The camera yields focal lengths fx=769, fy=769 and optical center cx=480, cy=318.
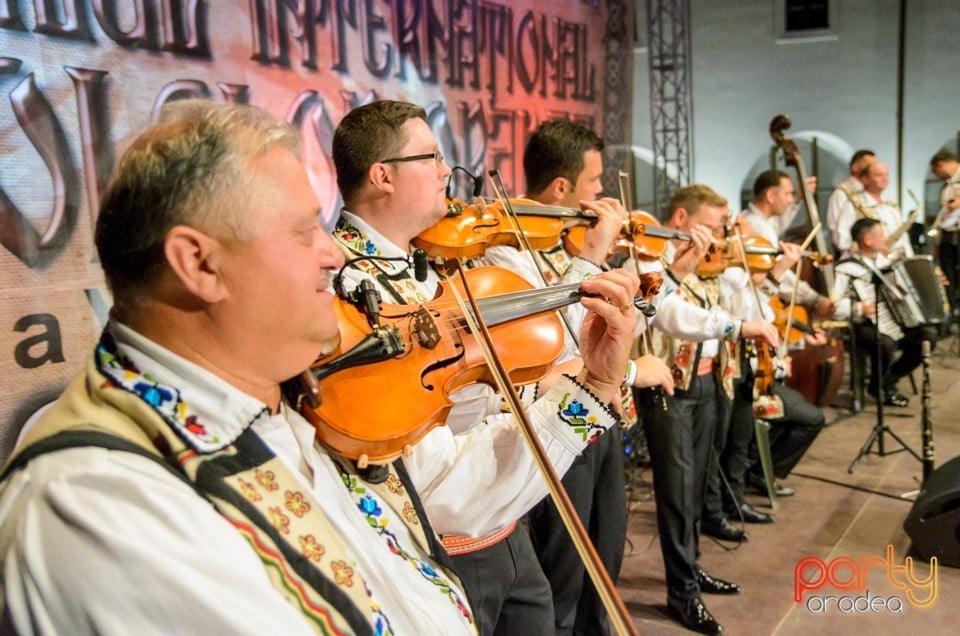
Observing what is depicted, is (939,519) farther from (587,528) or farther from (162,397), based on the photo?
(162,397)

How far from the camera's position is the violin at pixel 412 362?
3.72 ft

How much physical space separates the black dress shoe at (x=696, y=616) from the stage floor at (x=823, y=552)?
0.16 feet

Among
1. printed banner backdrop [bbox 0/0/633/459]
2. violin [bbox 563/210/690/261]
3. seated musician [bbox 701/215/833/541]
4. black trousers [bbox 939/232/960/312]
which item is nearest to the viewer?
printed banner backdrop [bbox 0/0/633/459]

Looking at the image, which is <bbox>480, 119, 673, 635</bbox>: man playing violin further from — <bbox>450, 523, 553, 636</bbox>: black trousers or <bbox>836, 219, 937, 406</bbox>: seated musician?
<bbox>836, 219, 937, 406</bbox>: seated musician

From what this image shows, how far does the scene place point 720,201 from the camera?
11.4ft

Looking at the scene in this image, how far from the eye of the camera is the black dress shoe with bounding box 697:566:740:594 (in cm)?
310

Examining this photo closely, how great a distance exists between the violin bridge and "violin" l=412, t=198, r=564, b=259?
2.28 ft

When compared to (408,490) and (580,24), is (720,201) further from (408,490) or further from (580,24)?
(408,490)

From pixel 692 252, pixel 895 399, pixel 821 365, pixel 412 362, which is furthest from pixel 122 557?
pixel 895 399

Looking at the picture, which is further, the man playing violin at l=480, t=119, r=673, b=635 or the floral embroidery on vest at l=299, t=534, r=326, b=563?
the man playing violin at l=480, t=119, r=673, b=635

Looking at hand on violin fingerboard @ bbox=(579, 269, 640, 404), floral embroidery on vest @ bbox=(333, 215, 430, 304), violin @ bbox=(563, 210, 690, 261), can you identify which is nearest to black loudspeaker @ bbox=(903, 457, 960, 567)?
violin @ bbox=(563, 210, 690, 261)

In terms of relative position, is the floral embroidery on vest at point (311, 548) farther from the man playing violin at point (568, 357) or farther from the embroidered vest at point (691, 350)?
the embroidered vest at point (691, 350)

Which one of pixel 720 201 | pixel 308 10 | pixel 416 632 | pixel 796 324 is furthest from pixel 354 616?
pixel 796 324

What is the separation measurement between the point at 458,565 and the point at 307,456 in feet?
2.37
